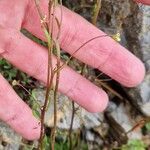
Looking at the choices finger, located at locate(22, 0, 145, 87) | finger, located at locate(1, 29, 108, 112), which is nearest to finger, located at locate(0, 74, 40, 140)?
finger, located at locate(1, 29, 108, 112)

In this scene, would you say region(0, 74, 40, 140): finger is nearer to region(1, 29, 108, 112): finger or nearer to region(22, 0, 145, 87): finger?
region(1, 29, 108, 112): finger

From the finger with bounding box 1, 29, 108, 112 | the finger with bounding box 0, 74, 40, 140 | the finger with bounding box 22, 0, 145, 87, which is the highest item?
the finger with bounding box 22, 0, 145, 87

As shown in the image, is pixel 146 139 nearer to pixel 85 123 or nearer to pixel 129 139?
pixel 129 139

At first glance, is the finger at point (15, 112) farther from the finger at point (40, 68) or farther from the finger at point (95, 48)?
the finger at point (95, 48)

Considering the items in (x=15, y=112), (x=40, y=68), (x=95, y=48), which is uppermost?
(x=95, y=48)

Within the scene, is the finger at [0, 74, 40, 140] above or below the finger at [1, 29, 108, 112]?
below

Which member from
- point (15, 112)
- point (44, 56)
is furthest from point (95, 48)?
point (15, 112)

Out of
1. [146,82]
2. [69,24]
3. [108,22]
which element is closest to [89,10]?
[108,22]

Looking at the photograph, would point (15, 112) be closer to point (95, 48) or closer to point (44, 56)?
point (44, 56)
